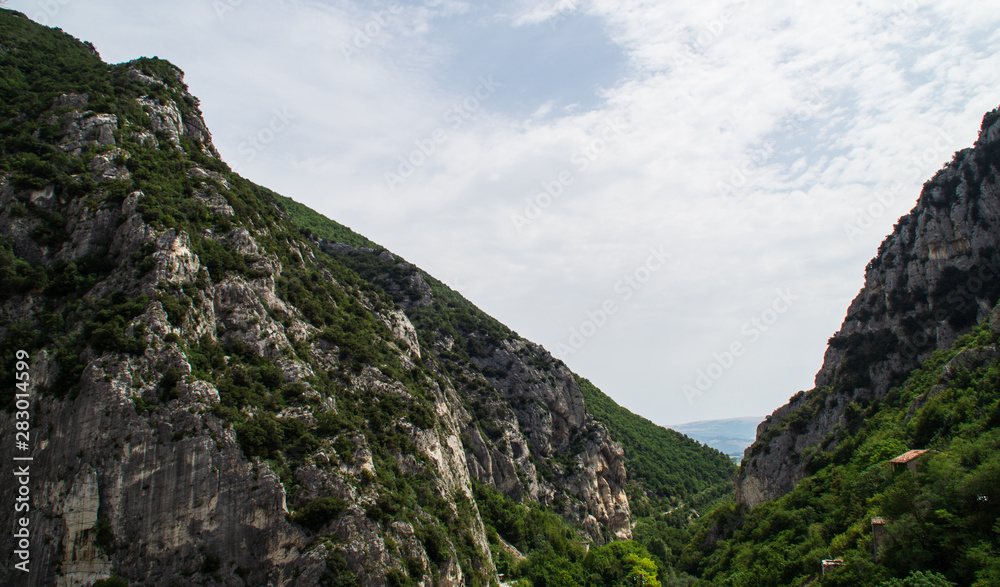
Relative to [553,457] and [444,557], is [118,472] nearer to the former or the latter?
[444,557]

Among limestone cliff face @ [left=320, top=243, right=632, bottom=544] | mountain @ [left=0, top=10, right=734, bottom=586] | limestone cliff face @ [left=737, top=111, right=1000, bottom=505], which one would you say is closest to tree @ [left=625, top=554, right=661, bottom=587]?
mountain @ [left=0, top=10, right=734, bottom=586]

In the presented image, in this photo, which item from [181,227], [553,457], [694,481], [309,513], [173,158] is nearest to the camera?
[309,513]

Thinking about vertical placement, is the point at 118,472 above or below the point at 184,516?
above

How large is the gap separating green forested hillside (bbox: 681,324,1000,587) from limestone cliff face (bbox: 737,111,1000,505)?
3.88 meters

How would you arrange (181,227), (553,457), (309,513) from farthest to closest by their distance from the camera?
(553,457), (181,227), (309,513)

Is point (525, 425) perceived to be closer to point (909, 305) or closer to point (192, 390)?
point (909, 305)

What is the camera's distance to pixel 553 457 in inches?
3878

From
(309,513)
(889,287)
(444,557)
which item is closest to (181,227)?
(309,513)

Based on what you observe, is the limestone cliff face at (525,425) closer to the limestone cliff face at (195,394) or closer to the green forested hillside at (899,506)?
the limestone cliff face at (195,394)

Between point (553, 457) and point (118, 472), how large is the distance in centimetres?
7531

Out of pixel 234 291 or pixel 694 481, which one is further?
pixel 694 481

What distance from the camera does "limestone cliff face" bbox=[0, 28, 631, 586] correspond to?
34656 millimetres

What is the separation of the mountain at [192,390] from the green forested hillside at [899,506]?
15.4 meters

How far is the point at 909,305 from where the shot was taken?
72188 mm
